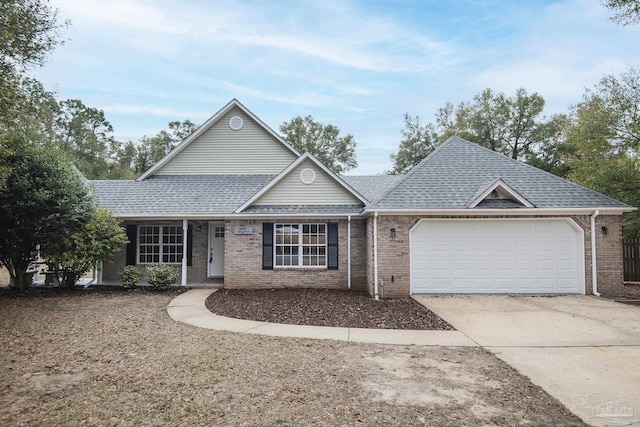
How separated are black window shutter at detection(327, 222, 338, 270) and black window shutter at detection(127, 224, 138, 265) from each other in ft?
24.2

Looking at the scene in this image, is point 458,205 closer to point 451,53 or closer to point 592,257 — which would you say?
point 592,257

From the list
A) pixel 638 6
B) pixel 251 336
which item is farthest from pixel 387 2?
pixel 251 336

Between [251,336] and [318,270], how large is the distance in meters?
5.79

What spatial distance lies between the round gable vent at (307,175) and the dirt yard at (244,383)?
23.0 ft

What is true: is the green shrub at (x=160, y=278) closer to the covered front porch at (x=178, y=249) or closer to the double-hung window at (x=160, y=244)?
the covered front porch at (x=178, y=249)

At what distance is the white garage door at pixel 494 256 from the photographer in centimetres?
1159

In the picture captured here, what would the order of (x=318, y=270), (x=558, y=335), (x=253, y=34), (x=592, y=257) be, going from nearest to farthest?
1. (x=558, y=335)
2. (x=592, y=257)
3. (x=318, y=270)
4. (x=253, y=34)

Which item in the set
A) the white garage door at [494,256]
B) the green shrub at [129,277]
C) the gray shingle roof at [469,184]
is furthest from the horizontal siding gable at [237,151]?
the white garage door at [494,256]

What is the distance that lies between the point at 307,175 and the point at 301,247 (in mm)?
2564

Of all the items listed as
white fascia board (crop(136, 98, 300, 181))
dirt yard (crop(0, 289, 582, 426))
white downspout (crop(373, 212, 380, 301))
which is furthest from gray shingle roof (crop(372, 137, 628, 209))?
dirt yard (crop(0, 289, 582, 426))

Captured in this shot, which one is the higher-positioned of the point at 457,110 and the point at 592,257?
the point at 457,110

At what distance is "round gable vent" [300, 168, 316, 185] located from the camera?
13.4 m

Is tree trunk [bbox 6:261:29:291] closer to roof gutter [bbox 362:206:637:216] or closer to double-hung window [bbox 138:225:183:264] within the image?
double-hung window [bbox 138:225:183:264]

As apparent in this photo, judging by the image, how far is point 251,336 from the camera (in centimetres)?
727
